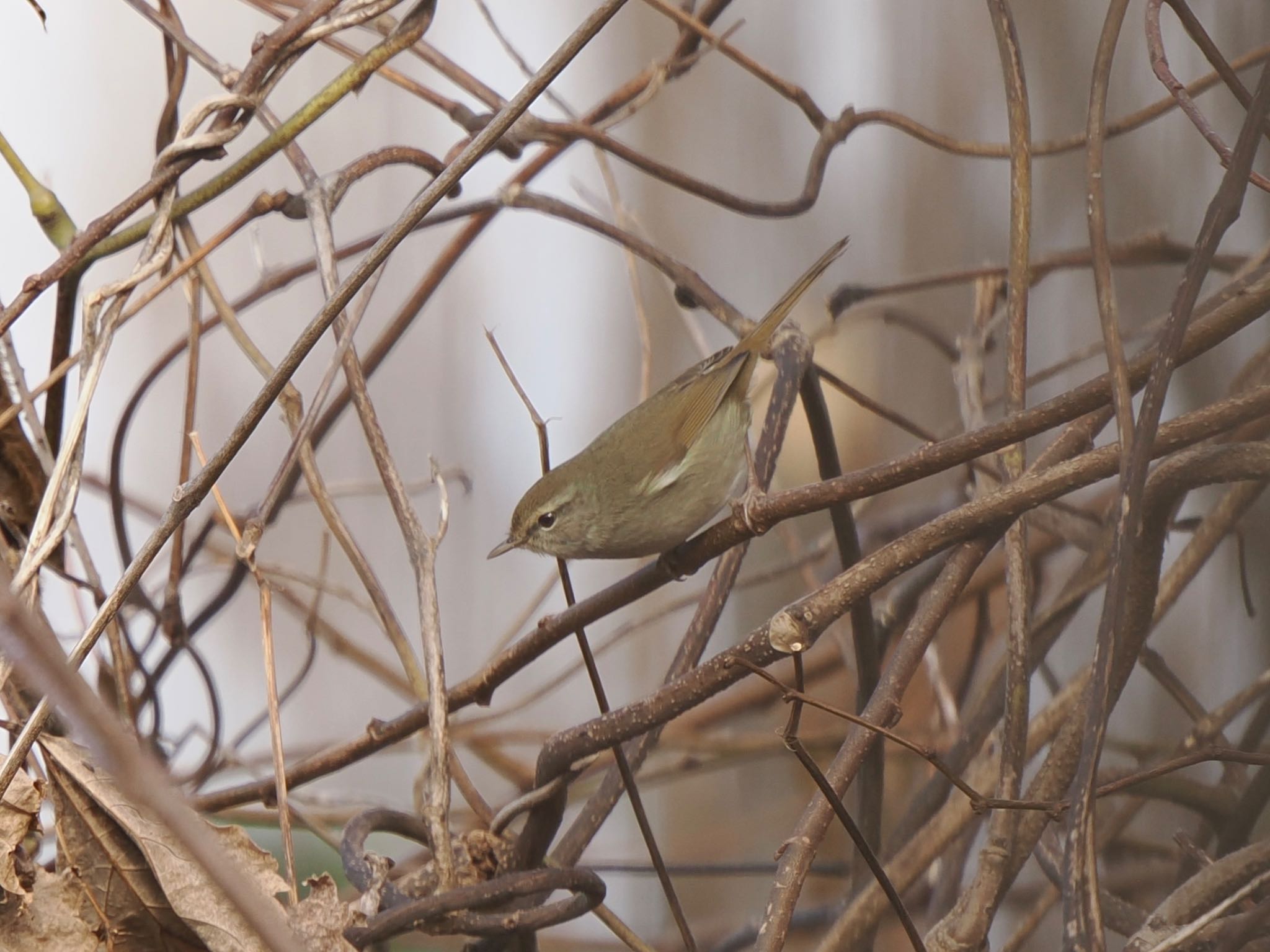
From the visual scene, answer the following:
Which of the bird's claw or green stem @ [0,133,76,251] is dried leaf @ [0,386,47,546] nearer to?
green stem @ [0,133,76,251]

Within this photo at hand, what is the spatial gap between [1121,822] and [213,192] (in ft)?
2.92

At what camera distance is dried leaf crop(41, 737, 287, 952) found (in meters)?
0.64

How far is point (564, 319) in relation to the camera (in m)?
2.04

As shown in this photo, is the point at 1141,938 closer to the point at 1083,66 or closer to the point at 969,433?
the point at 969,433

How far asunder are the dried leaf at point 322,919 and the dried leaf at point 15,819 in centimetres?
17

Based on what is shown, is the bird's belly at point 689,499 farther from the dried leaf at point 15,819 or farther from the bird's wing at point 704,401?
the dried leaf at point 15,819

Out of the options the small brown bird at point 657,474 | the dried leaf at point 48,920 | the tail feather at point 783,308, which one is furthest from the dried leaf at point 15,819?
the tail feather at point 783,308

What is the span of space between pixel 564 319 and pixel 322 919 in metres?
1.48

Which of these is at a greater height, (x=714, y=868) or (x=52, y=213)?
(x=52, y=213)

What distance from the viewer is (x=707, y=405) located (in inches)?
51.8

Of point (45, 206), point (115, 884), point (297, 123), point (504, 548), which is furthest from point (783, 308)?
point (115, 884)

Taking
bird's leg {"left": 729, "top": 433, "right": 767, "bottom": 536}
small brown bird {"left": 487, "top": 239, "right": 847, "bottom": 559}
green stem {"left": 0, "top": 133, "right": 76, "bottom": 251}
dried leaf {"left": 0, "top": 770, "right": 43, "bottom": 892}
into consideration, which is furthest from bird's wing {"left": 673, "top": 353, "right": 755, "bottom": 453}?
dried leaf {"left": 0, "top": 770, "right": 43, "bottom": 892}

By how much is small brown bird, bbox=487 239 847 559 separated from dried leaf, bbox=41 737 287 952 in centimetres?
53

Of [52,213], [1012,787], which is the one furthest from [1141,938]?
[52,213]
